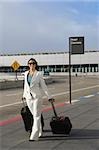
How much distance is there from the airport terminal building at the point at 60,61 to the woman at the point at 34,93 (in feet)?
323

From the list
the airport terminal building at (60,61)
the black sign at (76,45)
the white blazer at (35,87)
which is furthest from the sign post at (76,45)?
the airport terminal building at (60,61)

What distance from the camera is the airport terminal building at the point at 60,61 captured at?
112188 millimetres

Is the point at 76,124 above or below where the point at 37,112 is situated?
below

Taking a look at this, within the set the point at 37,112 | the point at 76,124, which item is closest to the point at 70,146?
the point at 37,112

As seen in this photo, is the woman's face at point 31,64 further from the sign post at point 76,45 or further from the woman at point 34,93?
the sign post at point 76,45

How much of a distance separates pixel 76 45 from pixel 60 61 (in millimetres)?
97507

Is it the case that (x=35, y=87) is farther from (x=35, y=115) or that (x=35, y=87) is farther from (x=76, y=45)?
(x=76, y=45)

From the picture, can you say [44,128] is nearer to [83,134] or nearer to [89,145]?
[83,134]

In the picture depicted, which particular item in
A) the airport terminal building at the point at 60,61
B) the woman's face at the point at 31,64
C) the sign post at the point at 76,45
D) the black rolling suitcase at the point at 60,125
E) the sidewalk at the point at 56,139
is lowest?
the airport terminal building at the point at 60,61

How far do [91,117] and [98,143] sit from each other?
4525mm

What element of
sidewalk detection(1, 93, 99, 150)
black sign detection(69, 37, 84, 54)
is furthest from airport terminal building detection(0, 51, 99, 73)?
sidewalk detection(1, 93, 99, 150)

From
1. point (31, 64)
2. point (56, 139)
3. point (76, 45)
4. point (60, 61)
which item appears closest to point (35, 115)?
point (56, 139)

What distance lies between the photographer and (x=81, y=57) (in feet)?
372

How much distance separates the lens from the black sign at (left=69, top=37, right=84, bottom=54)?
63.3 ft
